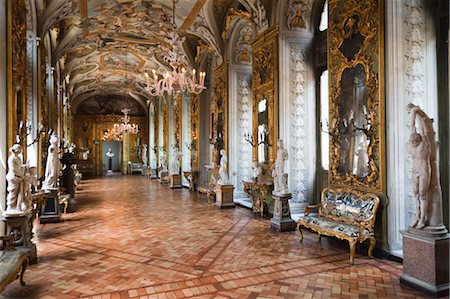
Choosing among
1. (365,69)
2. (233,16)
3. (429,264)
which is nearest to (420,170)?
(429,264)

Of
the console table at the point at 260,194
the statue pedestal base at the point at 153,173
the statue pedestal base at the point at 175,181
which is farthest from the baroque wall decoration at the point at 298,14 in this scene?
the statue pedestal base at the point at 153,173

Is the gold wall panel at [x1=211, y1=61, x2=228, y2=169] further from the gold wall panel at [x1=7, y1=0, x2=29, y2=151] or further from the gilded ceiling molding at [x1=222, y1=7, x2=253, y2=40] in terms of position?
the gold wall panel at [x1=7, y1=0, x2=29, y2=151]

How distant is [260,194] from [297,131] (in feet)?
6.28

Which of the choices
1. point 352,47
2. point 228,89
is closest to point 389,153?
point 352,47

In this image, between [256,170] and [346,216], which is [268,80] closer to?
[256,170]

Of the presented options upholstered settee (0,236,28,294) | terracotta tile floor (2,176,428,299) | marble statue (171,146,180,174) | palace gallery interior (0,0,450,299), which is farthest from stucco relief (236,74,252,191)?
upholstered settee (0,236,28,294)

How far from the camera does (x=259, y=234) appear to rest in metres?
6.57

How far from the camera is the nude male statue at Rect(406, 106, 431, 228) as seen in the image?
12.5 feet

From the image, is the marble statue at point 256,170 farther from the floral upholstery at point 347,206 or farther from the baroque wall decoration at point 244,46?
the baroque wall decoration at point 244,46

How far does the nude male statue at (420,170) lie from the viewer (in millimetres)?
3816

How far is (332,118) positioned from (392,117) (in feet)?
4.51

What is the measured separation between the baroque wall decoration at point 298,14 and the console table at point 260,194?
3.85 meters

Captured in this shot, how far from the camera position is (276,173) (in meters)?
7.16

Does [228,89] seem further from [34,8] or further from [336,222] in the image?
[336,222]
